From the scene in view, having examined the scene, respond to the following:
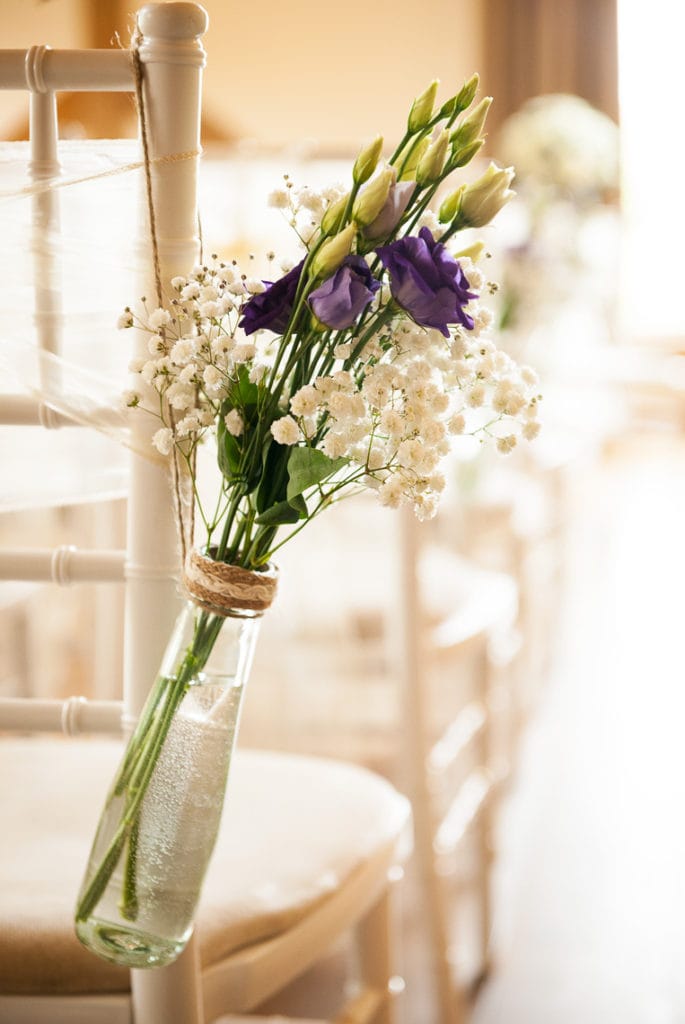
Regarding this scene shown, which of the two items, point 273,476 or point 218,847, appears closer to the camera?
point 273,476

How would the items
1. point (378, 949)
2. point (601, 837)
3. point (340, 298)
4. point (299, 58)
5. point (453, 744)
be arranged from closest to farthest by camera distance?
1. point (340, 298)
2. point (378, 949)
3. point (453, 744)
4. point (601, 837)
5. point (299, 58)

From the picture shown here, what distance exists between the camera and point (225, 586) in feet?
2.04

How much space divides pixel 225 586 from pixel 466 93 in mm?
291

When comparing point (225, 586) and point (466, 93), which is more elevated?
point (466, 93)

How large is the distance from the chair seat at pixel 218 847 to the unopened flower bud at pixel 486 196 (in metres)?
0.53

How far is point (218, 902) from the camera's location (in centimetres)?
84

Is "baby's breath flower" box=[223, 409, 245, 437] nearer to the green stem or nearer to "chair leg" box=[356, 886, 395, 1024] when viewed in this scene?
the green stem

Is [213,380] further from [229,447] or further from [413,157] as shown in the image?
[413,157]

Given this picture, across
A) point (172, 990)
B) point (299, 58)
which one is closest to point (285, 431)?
point (172, 990)

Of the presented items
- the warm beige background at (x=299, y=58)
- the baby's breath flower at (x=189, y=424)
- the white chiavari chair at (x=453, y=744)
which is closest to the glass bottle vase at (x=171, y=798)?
the baby's breath flower at (x=189, y=424)

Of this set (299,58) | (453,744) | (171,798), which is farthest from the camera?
(299,58)

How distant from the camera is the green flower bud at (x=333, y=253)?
0.55 metres

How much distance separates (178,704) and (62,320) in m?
0.26

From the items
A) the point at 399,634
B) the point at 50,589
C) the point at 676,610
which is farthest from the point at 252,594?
the point at 676,610
